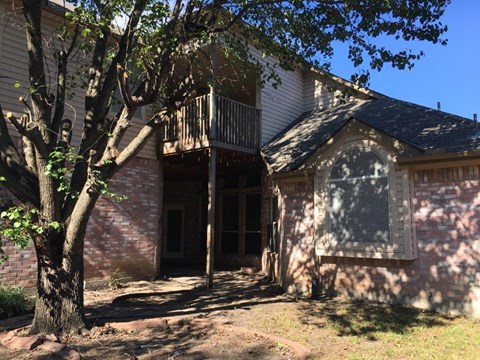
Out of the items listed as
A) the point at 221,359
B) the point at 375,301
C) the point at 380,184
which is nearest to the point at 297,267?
the point at 375,301

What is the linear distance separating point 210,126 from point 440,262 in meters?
6.35

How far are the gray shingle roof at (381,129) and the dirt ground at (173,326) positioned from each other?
3703mm

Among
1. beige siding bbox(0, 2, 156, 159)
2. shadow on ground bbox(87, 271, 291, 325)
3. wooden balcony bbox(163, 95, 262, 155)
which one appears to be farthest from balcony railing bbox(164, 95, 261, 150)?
shadow on ground bbox(87, 271, 291, 325)

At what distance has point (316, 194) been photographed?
10.2 metres

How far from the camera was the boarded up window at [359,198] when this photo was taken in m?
9.05

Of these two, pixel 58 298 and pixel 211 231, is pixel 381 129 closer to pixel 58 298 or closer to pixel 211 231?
pixel 211 231

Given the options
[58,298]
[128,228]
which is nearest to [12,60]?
[128,228]

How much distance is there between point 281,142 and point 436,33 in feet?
20.0

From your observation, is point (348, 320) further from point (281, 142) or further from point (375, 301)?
point (281, 142)

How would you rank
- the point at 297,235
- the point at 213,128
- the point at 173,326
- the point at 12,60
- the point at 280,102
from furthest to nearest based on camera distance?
the point at 280,102 < the point at 213,128 < the point at 297,235 < the point at 12,60 < the point at 173,326

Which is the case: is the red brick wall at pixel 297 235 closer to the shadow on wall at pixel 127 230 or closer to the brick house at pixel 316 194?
the brick house at pixel 316 194

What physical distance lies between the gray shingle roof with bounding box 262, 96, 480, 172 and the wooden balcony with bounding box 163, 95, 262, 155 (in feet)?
2.74

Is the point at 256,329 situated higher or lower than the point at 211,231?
lower

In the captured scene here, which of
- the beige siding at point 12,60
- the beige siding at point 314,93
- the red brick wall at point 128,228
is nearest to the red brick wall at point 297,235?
the red brick wall at point 128,228
